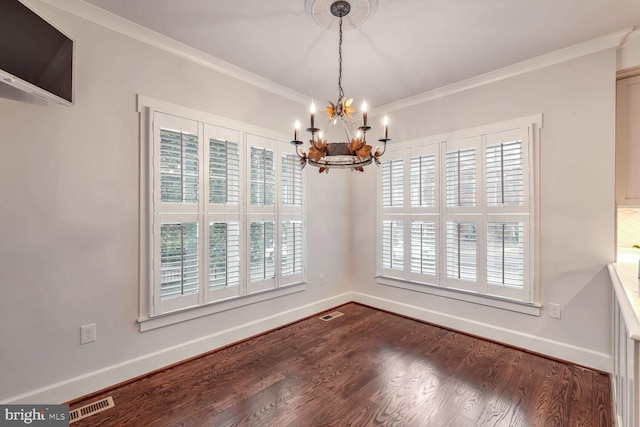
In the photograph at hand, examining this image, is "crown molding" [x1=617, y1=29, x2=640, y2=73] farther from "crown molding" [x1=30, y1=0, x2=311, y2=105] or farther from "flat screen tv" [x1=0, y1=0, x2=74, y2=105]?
"flat screen tv" [x1=0, y1=0, x2=74, y2=105]

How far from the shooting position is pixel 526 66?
9.26 ft

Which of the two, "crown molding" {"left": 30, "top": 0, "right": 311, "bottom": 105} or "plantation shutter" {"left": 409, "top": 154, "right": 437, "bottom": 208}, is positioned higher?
"crown molding" {"left": 30, "top": 0, "right": 311, "bottom": 105}

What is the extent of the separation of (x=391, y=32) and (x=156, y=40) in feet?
6.32

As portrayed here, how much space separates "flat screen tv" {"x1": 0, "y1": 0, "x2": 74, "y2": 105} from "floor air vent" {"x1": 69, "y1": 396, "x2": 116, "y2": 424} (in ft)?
6.50

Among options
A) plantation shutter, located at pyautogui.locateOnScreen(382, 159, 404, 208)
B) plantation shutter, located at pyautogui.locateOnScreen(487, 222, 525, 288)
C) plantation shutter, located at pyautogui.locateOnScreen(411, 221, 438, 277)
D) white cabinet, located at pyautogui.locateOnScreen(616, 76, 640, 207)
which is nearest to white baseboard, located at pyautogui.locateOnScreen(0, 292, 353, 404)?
plantation shutter, located at pyautogui.locateOnScreen(411, 221, 438, 277)

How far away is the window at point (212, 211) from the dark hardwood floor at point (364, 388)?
2.05ft

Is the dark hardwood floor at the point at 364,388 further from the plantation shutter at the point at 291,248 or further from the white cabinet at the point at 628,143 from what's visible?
the white cabinet at the point at 628,143

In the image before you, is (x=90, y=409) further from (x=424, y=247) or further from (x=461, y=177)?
(x=461, y=177)

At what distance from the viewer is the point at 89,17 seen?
Answer: 2107mm

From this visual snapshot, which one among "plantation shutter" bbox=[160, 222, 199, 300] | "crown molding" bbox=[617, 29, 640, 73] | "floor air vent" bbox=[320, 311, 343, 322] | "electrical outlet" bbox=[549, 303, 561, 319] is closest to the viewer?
"crown molding" bbox=[617, 29, 640, 73]

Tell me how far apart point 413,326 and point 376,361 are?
1.01 m

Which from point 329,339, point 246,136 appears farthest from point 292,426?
point 246,136

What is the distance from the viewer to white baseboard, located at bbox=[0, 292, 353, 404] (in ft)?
6.45

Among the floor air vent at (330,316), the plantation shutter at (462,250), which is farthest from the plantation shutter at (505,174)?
the floor air vent at (330,316)
